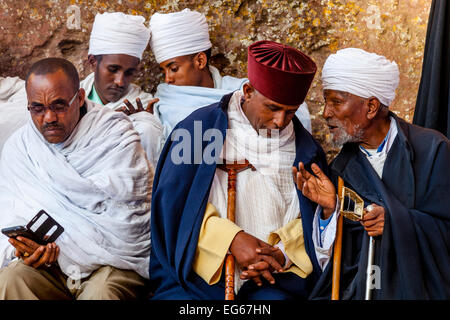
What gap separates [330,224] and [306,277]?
1.22ft

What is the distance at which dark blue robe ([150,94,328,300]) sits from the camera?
3803mm

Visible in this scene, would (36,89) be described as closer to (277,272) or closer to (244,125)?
(244,125)

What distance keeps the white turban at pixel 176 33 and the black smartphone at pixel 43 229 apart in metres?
1.70

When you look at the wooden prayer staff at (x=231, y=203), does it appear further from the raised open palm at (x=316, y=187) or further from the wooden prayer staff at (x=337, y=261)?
the wooden prayer staff at (x=337, y=261)

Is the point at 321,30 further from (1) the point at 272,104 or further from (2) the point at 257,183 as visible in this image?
(2) the point at 257,183

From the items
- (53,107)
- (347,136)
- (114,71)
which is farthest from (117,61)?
(347,136)

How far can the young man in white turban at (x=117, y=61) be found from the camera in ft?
15.5

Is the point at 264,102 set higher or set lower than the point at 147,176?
higher

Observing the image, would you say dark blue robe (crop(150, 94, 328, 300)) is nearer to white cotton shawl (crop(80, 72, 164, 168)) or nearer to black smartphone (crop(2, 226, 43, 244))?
white cotton shawl (crop(80, 72, 164, 168))

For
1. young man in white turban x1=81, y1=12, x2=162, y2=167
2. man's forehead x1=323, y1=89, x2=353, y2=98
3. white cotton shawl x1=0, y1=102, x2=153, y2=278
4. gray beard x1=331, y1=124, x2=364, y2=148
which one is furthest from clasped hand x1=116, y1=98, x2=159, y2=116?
gray beard x1=331, y1=124, x2=364, y2=148

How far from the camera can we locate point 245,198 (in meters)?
3.99
